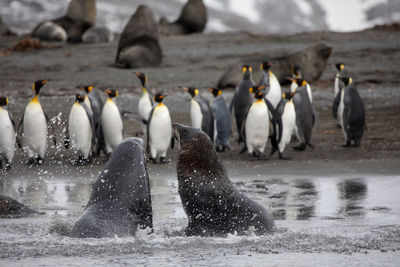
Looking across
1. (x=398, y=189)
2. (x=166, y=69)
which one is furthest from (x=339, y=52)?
(x=398, y=189)

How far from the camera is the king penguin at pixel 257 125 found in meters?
9.94

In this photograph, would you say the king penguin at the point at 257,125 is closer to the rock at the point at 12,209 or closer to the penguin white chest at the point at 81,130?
the penguin white chest at the point at 81,130

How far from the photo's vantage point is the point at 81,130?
972 cm

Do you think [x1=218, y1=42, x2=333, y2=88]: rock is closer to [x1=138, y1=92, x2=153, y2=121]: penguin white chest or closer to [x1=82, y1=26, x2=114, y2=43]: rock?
[x1=138, y1=92, x2=153, y2=121]: penguin white chest

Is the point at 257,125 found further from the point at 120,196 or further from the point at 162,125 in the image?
the point at 120,196

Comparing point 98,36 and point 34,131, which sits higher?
point 98,36

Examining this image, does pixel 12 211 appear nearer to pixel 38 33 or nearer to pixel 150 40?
pixel 150 40

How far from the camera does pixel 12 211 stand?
6.18m

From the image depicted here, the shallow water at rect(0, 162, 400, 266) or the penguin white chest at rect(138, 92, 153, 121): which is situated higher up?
the penguin white chest at rect(138, 92, 153, 121)

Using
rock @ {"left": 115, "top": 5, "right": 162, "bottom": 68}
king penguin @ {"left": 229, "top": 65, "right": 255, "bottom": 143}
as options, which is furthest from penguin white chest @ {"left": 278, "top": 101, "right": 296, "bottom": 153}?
rock @ {"left": 115, "top": 5, "right": 162, "bottom": 68}

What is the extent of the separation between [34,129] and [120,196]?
196 inches

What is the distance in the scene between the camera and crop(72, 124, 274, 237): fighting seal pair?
15.9 feet

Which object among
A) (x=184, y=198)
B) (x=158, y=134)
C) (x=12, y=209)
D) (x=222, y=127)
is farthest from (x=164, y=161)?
(x=184, y=198)

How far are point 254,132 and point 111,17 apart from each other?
27215mm
